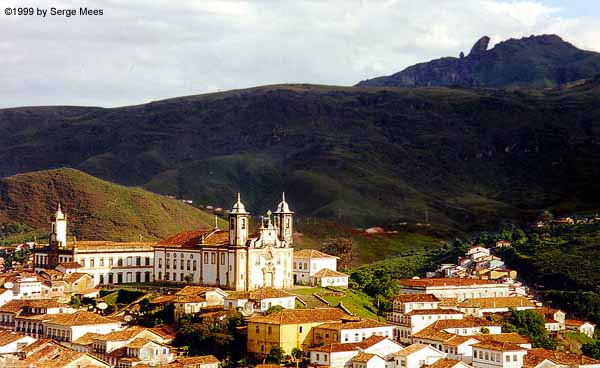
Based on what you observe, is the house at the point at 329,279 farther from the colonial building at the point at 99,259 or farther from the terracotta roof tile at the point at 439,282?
the colonial building at the point at 99,259

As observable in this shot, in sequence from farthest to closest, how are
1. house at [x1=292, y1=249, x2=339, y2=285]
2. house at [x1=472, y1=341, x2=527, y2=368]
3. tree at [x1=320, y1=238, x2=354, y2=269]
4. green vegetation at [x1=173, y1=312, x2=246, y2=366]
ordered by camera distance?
1. tree at [x1=320, y1=238, x2=354, y2=269]
2. house at [x1=292, y1=249, x2=339, y2=285]
3. green vegetation at [x1=173, y1=312, x2=246, y2=366]
4. house at [x1=472, y1=341, x2=527, y2=368]

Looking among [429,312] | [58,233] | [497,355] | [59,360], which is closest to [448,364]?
[497,355]

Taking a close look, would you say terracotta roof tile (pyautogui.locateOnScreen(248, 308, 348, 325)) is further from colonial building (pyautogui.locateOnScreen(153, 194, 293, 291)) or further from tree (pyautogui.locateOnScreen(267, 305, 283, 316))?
colonial building (pyautogui.locateOnScreen(153, 194, 293, 291))

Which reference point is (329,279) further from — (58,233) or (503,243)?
(503,243)

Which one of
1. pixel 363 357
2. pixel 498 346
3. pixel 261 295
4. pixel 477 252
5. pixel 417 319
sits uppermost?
pixel 477 252

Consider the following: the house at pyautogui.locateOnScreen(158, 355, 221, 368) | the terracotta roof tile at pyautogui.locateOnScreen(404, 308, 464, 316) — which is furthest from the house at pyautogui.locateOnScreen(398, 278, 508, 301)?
the house at pyautogui.locateOnScreen(158, 355, 221, 368)

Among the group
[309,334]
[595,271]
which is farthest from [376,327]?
[595,271]
